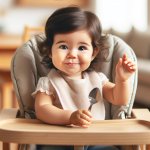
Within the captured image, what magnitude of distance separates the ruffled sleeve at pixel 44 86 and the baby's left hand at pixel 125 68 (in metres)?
0.24

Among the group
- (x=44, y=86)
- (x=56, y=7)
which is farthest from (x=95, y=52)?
(x=56, y=7)

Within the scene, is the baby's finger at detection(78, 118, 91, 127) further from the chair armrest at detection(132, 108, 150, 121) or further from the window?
the window

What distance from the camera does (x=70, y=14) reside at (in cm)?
163

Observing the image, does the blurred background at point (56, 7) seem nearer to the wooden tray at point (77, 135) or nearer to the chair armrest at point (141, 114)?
the chair armrest at point (141, 114)

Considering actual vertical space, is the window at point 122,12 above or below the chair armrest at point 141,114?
below

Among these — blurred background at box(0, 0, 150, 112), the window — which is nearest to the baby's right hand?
blurred background at box(0, 0, 150, 112)

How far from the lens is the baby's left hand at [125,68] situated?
1510 mm

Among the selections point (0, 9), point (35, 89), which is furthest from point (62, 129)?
point (0, 9)

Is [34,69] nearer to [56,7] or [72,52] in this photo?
[72,52]

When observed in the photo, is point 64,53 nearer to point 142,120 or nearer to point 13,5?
point 142,120

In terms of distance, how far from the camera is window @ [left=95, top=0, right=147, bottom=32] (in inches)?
238

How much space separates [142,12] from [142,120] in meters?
4.64

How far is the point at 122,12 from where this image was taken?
6125mm

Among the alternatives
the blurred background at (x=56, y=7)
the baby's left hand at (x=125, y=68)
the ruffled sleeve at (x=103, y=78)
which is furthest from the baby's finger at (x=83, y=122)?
the blurred background at (x=56, y=7)
